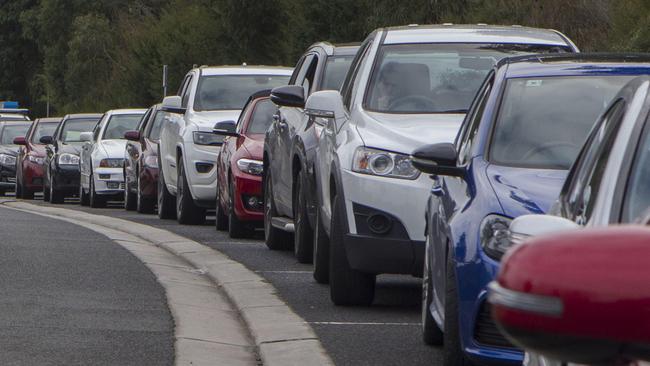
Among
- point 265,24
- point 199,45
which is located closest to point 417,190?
point 265,24

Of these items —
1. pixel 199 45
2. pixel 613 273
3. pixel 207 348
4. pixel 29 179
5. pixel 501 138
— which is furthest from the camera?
pixel 199 45

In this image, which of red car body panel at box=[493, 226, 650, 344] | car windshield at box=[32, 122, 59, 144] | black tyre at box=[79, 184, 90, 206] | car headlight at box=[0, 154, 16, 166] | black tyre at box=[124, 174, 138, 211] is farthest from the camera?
car headlight at box=[0, 154, 16, 166]

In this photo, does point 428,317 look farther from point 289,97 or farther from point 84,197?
point 84,197

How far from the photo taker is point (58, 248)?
13.7 metres

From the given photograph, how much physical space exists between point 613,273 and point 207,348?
6404mm

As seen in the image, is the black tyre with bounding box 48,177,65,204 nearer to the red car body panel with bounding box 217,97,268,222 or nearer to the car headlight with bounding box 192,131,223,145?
the car headlight with bounding box 192,131,223,145

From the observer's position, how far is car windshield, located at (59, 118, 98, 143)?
32.1 m

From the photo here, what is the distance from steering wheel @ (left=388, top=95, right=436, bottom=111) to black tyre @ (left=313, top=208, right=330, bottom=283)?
95 centimetres

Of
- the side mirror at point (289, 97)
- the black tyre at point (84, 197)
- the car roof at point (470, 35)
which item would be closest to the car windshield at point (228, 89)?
the side mirror at point (289, 97)

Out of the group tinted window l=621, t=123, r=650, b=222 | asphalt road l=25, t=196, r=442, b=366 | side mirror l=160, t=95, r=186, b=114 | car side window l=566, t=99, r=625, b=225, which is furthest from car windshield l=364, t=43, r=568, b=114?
side mirror l=160, t=95, r=186, b=114

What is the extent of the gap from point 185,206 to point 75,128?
14649 millimetres

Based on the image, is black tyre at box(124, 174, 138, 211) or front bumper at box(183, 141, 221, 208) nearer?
front bumper at box(183, 141, 221, 208)

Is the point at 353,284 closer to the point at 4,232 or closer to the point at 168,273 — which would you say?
the point at 168,273

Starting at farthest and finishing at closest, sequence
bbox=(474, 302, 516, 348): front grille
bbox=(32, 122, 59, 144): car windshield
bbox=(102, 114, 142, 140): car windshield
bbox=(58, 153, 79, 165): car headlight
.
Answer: bbox=(32, 122, 59, 144): car windshield → bbox=(58, 153, 79, 165): car headlight → bbox=(102, 114, 142, 140): car windshield → bbox=(474, 302, 516, 348): front grille
